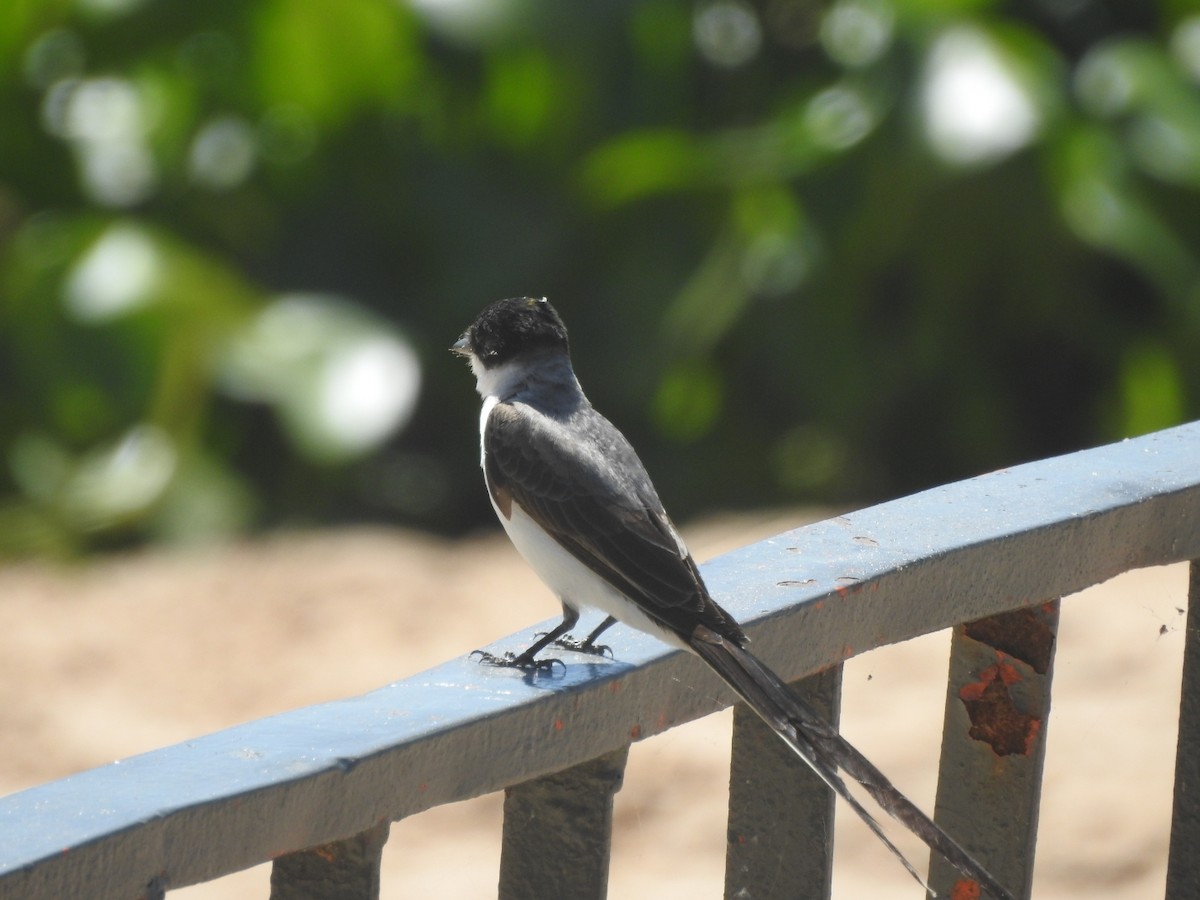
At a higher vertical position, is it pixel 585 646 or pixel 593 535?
pixel 593 535

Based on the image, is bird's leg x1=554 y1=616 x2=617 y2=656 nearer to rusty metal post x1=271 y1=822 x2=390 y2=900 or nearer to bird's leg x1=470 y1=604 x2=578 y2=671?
bird's leg x1=470 y1=604 x2=578 y2=671

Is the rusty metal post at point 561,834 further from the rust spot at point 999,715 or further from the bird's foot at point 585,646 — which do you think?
the rust spot at point 999,715

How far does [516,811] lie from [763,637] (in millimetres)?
387

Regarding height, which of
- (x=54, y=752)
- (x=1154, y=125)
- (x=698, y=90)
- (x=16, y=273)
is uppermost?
(x=698, y=90)

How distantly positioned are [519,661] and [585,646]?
0.19m

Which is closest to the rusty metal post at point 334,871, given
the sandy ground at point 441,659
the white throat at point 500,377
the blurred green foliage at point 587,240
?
the white throat at point 500,377

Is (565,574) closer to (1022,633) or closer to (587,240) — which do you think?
(1022,633)

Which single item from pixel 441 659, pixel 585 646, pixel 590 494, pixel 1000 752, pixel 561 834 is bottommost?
pixel 561 834

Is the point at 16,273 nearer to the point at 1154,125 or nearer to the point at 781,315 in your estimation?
the point at 781,315

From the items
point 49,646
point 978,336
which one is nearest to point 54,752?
point 49,646

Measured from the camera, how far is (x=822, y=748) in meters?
1.93

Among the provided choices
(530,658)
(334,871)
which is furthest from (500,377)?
(334,871)

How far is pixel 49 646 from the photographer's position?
5980 millimetres

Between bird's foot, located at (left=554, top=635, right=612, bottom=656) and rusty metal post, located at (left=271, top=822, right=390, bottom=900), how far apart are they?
1.68 feet
